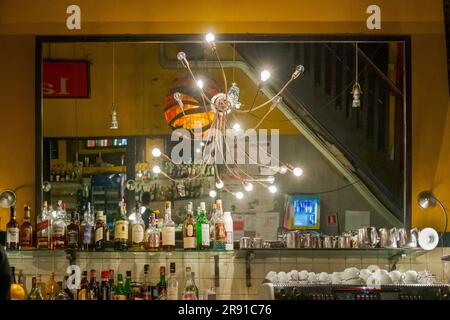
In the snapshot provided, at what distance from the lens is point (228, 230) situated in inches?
231

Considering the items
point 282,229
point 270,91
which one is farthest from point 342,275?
point 270,91

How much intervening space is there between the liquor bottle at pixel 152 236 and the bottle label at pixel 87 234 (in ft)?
1.13

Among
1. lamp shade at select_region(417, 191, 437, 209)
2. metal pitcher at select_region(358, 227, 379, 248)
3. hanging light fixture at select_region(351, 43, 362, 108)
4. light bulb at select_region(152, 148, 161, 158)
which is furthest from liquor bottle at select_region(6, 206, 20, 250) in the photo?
lamp shade at select_region(417, 191, 437, 209)

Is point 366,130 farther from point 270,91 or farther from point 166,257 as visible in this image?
point 166,257

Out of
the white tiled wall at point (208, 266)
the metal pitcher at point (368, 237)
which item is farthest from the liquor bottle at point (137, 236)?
the metal pitcher at point (368, 237)

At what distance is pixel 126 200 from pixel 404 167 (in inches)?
71.1

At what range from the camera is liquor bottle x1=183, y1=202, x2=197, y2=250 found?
5812mm

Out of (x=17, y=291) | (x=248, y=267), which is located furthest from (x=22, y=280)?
(x=248, y=267)

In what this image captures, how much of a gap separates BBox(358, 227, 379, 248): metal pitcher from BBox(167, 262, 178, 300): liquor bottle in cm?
119

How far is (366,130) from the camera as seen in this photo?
6086 millimetres

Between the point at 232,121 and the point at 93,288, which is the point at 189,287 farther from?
the point at 232,121

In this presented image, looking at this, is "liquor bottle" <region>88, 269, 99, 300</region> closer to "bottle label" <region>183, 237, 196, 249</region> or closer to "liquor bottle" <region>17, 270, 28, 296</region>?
"liquor bottle" <region>17, 270, 28, 296</region>

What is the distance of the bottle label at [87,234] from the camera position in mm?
5840
